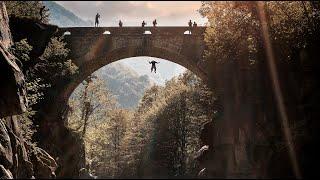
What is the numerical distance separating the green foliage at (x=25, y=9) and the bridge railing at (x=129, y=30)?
278cm

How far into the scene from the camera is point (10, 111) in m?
18.5

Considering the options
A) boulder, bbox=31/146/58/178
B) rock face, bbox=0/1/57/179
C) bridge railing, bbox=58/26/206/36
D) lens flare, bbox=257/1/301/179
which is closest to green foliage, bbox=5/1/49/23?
bridge railing, bbox=58/26/206/36

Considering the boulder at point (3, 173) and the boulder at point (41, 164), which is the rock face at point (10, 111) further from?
the boulder at point (41, 164)

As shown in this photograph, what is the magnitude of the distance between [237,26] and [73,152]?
73.4 feet

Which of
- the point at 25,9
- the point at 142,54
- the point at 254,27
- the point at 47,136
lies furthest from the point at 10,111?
the point at 142,54

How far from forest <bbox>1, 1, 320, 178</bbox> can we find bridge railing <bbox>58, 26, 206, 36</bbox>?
209 cm

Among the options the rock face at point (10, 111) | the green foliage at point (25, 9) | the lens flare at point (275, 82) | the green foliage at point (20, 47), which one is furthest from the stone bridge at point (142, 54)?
the rock face at point (10, 111)

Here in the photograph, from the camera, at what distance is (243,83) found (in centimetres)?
2866

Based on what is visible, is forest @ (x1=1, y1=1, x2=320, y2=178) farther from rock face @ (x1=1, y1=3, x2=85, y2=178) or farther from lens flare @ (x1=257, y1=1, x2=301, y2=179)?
rock face @ (x1=1, y1=3, x2=85, y2=178)

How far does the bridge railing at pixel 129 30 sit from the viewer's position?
37.3 m

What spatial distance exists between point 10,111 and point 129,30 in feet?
68.7

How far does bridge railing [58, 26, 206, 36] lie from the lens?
123ft

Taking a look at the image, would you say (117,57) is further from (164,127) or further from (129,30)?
(164,127)

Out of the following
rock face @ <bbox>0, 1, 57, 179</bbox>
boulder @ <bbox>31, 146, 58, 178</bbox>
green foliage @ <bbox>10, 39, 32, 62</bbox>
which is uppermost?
green foliage @ <bbox>10, 39, 32, 62</bbox>
